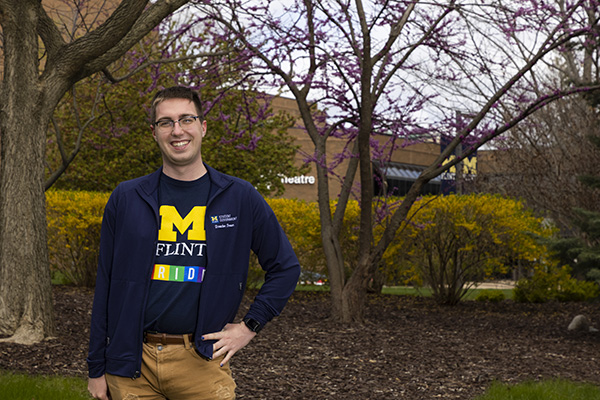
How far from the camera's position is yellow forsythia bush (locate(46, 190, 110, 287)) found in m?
12.9

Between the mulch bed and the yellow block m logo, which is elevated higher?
the yellow block m logo

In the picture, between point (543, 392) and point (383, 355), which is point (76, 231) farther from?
point (543, 392)

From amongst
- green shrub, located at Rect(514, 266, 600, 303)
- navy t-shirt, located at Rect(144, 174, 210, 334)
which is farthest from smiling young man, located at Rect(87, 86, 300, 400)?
Result: green shrub, located at Rect(514, 266, 600, 303)

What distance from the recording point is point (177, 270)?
2.60 metres

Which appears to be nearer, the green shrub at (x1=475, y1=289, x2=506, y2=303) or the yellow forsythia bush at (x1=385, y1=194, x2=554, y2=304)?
the yellow forsythia bush at (x1=385, y1=194, x2=554, y2=304)

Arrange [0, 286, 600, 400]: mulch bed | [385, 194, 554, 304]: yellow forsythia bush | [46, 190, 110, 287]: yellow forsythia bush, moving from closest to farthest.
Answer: [0, 286, 600, 400]: mulch bed < [385, 194, 554, 304]: yellow forsythia bush < [46, 190, 110, 287]: yellow forsythia bush

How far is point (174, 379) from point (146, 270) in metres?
0.41

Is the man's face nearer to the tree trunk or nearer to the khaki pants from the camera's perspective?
the khaki pants

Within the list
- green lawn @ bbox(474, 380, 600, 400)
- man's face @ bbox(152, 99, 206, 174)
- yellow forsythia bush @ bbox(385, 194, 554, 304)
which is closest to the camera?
man's face @ bbox(152, 99, 206, 174)

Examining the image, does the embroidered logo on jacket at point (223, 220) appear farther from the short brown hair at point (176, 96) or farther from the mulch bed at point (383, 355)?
the mulch bed at point (383, 355)

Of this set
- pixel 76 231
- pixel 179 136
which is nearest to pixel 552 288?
pixel 76 231

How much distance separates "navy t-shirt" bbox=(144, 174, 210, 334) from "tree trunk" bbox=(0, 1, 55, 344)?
16.8 ft

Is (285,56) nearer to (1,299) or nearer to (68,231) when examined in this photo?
(1,299)

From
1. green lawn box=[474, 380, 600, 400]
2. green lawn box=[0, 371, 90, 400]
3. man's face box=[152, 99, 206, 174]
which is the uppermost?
man's face box=[152, 99, 206, 174]
